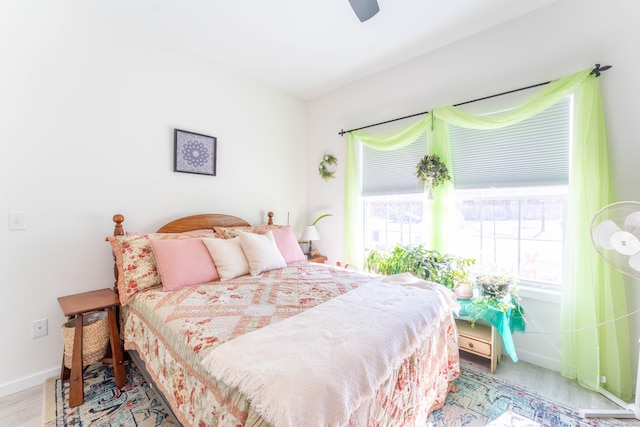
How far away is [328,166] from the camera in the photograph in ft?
11.7

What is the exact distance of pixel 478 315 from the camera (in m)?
1.99

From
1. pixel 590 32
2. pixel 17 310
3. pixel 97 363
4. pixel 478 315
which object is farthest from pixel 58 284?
pixel 590 32

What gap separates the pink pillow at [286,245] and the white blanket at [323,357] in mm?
1217

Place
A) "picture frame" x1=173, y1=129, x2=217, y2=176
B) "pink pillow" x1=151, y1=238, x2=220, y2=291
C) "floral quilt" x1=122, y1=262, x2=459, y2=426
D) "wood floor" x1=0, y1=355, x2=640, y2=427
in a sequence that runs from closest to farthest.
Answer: "floral quilt" x1=122, y1=262, x2=459, y2=426 < "wood floor" x1=0, y1=355, x2=640, y2=427 < "pink pillow" x1=151, y1=238, x2=220, y2=291 < "picture frame" x1=173, y1=129, x2=217, y2=176

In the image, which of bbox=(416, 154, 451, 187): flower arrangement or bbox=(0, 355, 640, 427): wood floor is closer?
bbox=(0, 355, 640, 427): wood floor

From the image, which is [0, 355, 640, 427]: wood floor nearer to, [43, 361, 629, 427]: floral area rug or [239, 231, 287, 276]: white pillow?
[43, 361, 629, 427]: floral area rug

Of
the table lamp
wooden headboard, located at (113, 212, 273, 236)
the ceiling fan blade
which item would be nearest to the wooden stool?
wooden headboard, located at (113, 212, 273, 236)

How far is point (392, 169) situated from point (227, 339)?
2.45 meters

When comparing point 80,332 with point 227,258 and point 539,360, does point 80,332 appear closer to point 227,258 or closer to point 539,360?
point 227,258

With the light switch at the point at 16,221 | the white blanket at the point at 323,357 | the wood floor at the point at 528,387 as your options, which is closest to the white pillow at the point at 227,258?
the white blanket at the point at 323,357

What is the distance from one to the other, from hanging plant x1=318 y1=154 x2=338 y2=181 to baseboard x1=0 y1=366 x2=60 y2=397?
121 inches

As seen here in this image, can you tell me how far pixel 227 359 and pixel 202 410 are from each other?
11.8 inches

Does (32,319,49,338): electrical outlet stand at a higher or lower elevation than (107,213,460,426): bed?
lower

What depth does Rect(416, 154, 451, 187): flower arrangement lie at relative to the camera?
8.11ft
